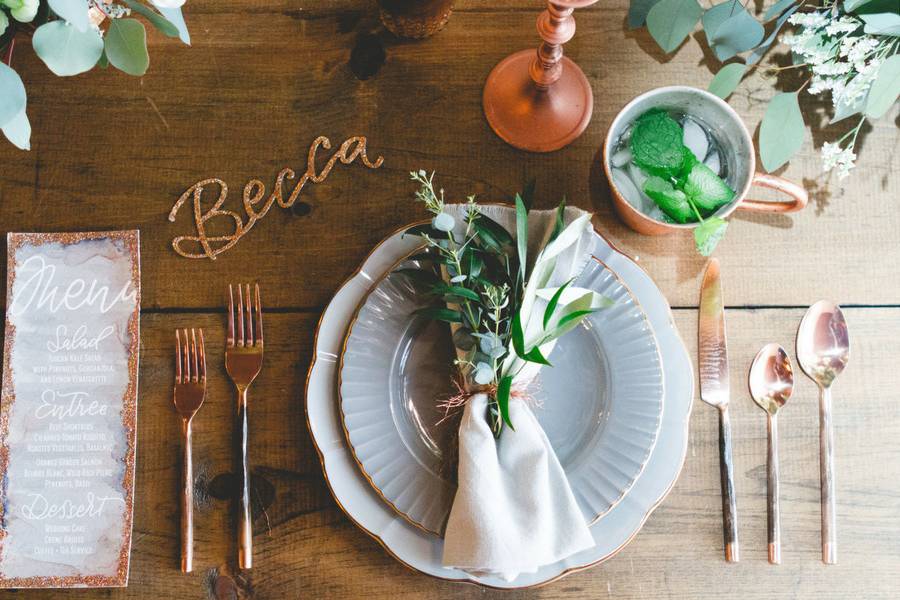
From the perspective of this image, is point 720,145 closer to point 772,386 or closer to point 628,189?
point 628,189

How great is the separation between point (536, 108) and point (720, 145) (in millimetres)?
212

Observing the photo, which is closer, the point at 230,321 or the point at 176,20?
the point at 176,20

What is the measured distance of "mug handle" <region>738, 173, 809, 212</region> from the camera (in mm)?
744

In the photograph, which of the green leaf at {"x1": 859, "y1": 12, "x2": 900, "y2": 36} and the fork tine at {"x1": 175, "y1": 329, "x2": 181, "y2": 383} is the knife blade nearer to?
the green leaf at {"x1": 859, "y1": 12, "x2": 900, "y2": 36}

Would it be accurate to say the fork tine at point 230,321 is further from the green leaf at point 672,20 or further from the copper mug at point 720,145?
the green leaf at point 672,20

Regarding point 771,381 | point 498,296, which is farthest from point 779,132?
point 498,296

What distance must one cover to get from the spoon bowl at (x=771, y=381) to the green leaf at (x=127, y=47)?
72cm

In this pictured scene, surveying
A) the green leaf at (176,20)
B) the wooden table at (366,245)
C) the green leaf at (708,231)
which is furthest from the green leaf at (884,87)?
the green leaf at (176,20)

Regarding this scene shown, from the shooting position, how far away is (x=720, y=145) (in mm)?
787

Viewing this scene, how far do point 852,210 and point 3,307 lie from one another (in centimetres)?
101

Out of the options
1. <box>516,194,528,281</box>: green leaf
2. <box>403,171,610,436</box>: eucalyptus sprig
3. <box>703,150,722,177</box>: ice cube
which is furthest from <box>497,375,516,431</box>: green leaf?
<box>703,150,722,177</box>: ice cube

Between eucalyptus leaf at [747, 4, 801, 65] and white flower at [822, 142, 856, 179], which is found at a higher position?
eucalyptus leaf at [747, 4, 801, 65]

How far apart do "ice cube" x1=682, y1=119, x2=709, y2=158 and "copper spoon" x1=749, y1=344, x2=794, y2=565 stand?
0.79 ft

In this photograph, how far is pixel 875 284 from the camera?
2.77 feet
